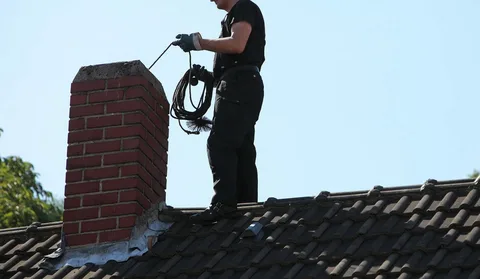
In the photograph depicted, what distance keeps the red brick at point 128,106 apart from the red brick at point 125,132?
142 millimetres

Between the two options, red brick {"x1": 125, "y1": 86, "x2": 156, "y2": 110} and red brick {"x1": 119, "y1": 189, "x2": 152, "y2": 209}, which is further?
red brick {"x1": 125, "y1": 86, "x2": 156, "y2": 110}

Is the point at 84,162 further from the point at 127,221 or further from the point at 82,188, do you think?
the point at 127,221

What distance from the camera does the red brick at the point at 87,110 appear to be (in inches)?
362

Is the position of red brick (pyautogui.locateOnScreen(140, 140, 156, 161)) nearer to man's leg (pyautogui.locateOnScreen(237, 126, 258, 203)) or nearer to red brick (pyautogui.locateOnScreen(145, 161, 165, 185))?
red brick (pyautogui.locateOnScreen(145, 161, 165, 185))

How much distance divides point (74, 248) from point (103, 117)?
104 cm

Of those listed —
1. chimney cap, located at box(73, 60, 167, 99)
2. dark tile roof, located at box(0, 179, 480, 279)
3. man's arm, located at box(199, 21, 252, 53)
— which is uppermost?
man's arm, located at box(199, 21, 252, 53)

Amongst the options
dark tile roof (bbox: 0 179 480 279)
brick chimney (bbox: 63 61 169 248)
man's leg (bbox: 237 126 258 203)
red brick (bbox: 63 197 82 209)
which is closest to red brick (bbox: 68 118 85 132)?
brick chimney (bbox: 63 61 169 248)

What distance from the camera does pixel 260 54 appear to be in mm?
9352

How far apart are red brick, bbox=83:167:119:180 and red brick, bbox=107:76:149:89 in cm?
68

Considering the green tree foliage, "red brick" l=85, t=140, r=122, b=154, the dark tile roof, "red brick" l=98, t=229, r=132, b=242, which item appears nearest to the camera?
the dark tile roof

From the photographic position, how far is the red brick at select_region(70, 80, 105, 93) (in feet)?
30.4

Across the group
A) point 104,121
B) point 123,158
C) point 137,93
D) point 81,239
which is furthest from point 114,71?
point 81,239

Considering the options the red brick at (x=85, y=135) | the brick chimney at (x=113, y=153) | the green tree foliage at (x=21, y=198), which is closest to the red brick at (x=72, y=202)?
the brick chimney at (x=113, y=153)

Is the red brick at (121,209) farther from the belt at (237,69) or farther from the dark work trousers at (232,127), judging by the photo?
the belt at (237,69)
